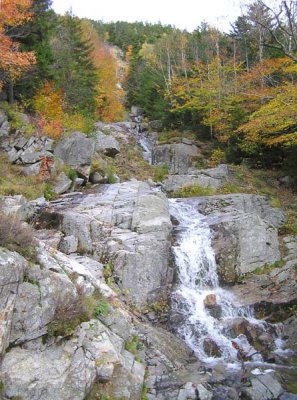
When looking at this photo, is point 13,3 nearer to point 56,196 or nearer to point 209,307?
point 56,196

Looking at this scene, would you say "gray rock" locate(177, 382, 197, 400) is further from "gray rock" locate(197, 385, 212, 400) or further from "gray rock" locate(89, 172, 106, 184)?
"gray rock" locate(89, 172, 106, 184)

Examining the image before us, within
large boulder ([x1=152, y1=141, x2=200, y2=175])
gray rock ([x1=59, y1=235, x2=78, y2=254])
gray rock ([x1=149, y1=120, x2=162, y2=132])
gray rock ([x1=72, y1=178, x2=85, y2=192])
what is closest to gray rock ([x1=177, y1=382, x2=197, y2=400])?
gray rock ([x1=59, y1=235, x2=78, y2=254])

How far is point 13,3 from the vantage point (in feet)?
60.8

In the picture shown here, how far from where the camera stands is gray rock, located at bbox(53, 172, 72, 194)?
18062 mm

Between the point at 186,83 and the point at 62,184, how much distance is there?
17422 mm

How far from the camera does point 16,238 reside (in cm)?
844

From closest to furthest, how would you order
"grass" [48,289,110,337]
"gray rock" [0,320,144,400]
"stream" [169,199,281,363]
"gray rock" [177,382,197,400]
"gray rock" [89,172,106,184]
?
"gray rock" [0,320,144,400] → "grass" [48,289,110,337] → "gray rock" [177,382,197,400] → "stream" [169,199,281,363] → "gray rock" [89,172,106,184]

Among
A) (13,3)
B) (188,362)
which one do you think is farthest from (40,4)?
(188,362)

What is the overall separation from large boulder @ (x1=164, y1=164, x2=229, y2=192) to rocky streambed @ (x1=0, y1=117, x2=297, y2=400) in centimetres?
279

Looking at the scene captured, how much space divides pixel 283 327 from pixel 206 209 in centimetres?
710

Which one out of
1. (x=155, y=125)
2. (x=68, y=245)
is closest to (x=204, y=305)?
(x=68, y=245)

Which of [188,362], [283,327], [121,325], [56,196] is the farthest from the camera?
[56,196]

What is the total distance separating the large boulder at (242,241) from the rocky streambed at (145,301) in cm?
4

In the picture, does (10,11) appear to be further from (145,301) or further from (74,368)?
(74,368)
